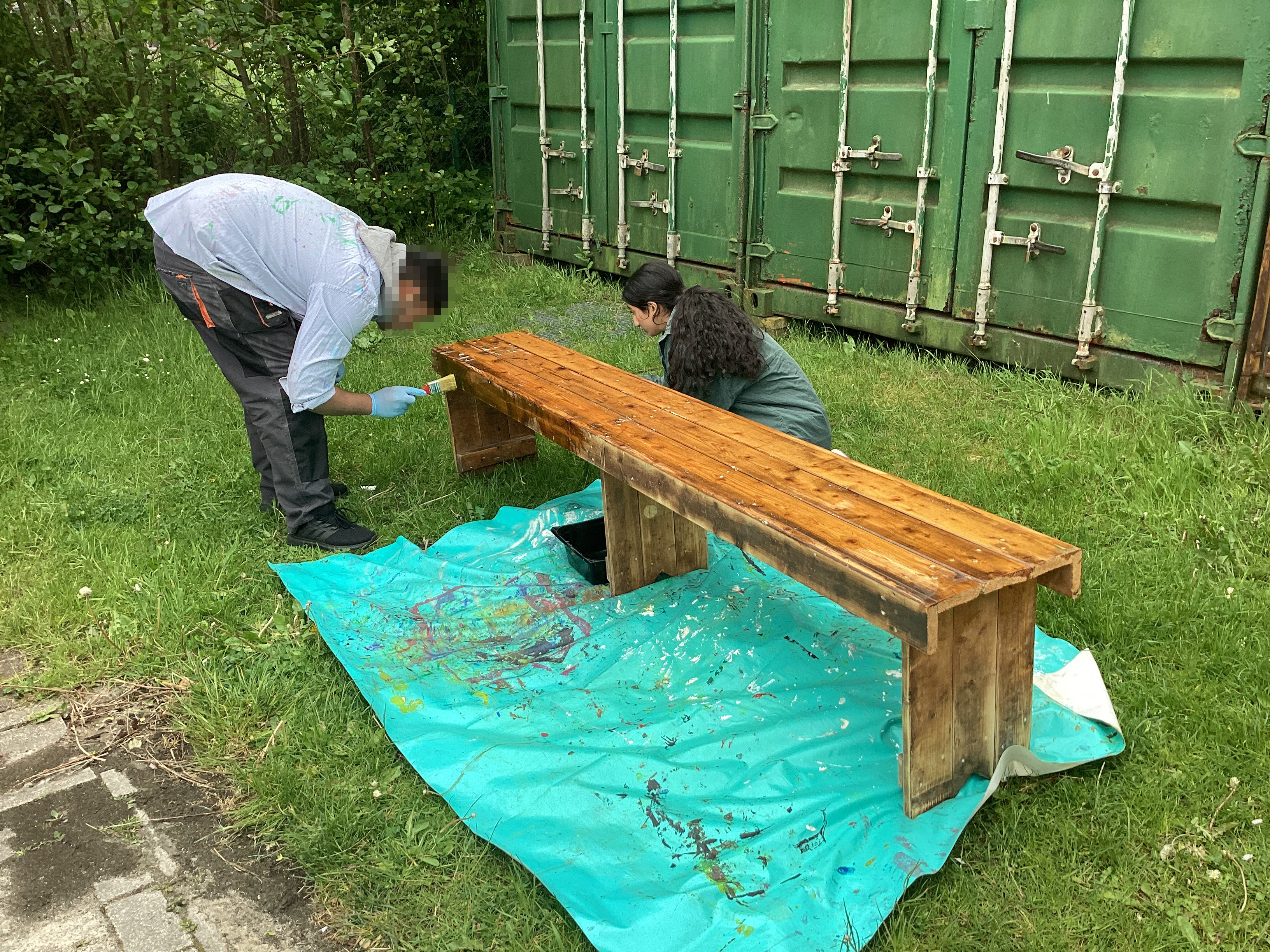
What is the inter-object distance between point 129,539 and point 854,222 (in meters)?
3.95

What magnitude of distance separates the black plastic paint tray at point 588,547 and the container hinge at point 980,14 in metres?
2.99

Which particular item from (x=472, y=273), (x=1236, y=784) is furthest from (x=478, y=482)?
(x=472, y=273)

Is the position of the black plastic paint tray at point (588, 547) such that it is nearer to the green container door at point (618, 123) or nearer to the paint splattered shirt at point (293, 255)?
the paint splattered shirt at point (293, 255)

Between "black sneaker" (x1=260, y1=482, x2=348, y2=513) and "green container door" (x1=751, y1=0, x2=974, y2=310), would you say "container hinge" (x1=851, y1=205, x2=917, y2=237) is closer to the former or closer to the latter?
"green container door" (x1=751, y1=0, x2=974, y2=310)

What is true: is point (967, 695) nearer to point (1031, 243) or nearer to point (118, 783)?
point (118, 783)

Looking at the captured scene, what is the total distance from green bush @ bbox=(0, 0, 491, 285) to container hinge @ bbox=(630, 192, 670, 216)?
2.01 metres

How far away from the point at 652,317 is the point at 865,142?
2.31 metres

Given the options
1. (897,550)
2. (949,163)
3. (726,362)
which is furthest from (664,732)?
(949,163)

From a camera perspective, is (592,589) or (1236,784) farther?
(592,589)

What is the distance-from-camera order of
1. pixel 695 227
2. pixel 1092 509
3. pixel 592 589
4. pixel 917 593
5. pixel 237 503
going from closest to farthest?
pixel 917 593 < pixel 592 589 < pixel 1092 509 < pixel 237 503 < pixel 695 227

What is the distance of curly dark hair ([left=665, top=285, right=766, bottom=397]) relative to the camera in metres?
3.70

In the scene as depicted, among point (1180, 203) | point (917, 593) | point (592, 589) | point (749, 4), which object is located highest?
point (749, 4)

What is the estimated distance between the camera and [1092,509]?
13.0ft

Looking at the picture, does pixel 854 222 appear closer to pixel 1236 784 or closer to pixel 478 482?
pixel 478 482
